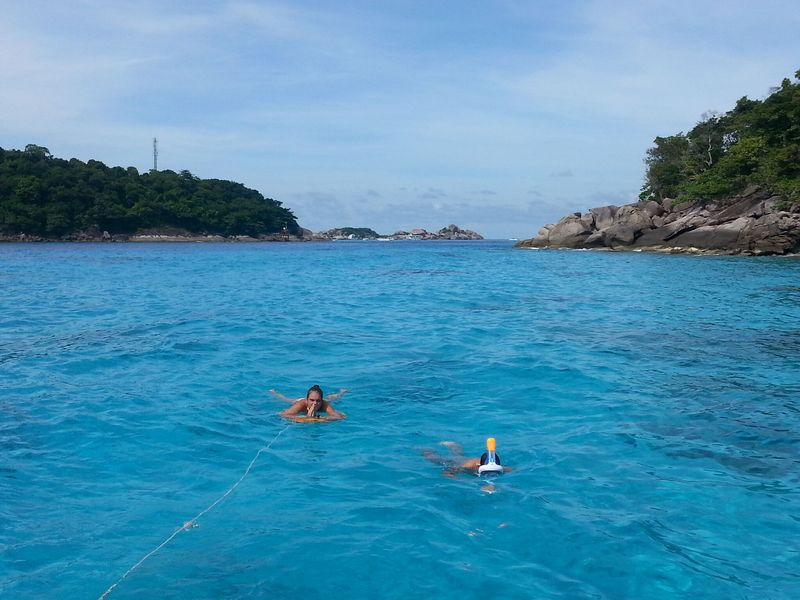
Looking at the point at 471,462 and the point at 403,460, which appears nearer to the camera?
the point at 471,462

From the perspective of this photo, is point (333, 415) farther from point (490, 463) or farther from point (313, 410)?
point (490, 463)

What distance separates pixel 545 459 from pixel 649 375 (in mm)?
5300

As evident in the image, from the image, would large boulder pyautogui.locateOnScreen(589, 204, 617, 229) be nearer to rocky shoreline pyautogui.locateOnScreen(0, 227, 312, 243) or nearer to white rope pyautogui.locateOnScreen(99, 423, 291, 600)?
white rope pyautogui.locateOnScreen(99, 423, 291, 600)

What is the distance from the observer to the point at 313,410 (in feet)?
33.4

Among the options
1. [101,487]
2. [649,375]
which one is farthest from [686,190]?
[101,487]

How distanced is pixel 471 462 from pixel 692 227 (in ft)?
183

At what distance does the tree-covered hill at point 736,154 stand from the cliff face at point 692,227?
1.53m

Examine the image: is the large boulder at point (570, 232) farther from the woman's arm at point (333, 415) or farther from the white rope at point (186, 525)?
the white rope at point (186, 525)

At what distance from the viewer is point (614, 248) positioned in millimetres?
65750

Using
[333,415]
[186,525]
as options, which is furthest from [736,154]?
[186,525]

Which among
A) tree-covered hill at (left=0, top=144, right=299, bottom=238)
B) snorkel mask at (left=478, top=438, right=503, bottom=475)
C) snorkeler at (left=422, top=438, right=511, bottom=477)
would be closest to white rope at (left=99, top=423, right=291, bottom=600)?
snorkeler at (left=422, top=438, right=511, bottom=477)

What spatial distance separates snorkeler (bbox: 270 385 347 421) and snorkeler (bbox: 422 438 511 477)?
2.11 meters

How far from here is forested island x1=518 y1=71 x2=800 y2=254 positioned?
47.6 m

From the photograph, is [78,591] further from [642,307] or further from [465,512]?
[642,307]
